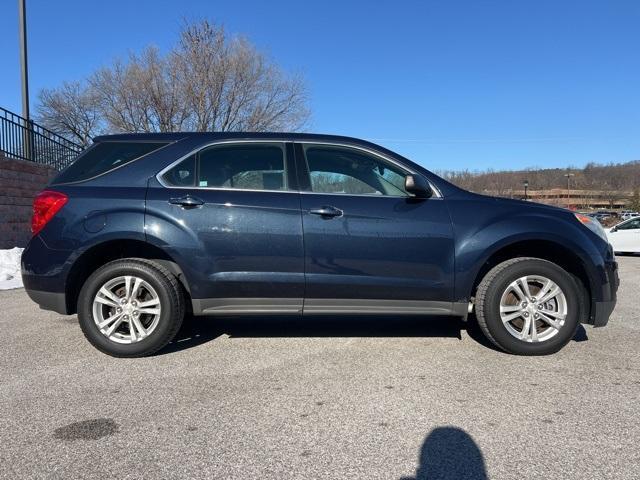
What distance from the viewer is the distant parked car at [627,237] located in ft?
54.2

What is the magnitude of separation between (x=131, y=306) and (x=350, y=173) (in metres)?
2.16

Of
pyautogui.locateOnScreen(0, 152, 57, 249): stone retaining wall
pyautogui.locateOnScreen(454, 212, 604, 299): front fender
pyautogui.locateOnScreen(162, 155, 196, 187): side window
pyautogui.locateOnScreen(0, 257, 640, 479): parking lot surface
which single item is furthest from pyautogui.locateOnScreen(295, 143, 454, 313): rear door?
pyautogui.locateOnScreen(0, 152, 57, 249): stone retaining wall

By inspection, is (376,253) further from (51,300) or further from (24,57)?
(24,57)

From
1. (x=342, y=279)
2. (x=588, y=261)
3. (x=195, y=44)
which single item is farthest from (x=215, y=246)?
(x=195, y=44)

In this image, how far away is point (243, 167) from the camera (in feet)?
14.8

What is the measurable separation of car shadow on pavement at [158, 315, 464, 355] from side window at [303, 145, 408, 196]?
1.51 m

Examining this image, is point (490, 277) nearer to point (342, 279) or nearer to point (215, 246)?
point (342, 279)

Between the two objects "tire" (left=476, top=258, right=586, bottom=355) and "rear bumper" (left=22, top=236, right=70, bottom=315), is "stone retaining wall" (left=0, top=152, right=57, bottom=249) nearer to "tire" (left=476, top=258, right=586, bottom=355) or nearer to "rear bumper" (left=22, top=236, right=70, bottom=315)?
"rear bumper" (left=22, top=236, right=70, bottom=315)

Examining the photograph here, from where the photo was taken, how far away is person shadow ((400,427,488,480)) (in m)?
2.53

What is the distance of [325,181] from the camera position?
446 cm

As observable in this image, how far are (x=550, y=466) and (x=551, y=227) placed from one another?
7.43 feet

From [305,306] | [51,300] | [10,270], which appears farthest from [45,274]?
[10,270]

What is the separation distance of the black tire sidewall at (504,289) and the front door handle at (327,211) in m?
1.42

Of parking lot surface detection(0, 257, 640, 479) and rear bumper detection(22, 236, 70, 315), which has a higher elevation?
rear bumper detection(22, 236, 70, 315)
